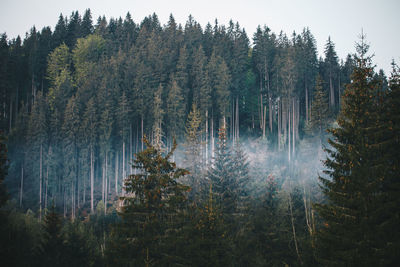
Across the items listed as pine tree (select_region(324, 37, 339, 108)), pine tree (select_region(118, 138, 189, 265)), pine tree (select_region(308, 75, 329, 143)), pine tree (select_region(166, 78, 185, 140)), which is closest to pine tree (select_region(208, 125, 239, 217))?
pine tree (select_region(118, 138, 189, 265))

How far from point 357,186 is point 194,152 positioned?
25946mm

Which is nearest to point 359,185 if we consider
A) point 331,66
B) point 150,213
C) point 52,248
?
point 150,213

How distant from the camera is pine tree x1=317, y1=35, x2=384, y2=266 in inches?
488

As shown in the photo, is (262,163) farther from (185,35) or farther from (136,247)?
(185,35)

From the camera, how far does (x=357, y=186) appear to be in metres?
13.1

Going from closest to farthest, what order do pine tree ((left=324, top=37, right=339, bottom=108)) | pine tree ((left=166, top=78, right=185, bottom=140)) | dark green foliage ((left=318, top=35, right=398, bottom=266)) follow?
dark green foliage ((left=318, top=35, right=398, bottom=266)), pine tree ((left=166, top=78, right=185, bottom=140)), pine tree ((left=324, top=37, right=339, bottom=108))

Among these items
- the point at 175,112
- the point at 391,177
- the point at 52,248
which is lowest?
the point at 52,248

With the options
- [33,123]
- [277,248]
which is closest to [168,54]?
[33,123]

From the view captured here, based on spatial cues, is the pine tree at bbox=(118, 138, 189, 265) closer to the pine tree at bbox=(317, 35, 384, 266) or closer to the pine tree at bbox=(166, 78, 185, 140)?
the pine tree at bbox=(317, 35, 384, 266)

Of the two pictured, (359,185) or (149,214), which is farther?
(149,214)

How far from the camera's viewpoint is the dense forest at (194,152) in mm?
13852

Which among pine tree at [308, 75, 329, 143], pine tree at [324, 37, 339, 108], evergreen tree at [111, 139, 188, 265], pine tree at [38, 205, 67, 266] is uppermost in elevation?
pine tree at [324, 37, 339, 108]

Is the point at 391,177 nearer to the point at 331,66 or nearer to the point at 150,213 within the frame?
the point at 150,213

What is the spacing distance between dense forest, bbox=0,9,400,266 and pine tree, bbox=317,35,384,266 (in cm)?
6
